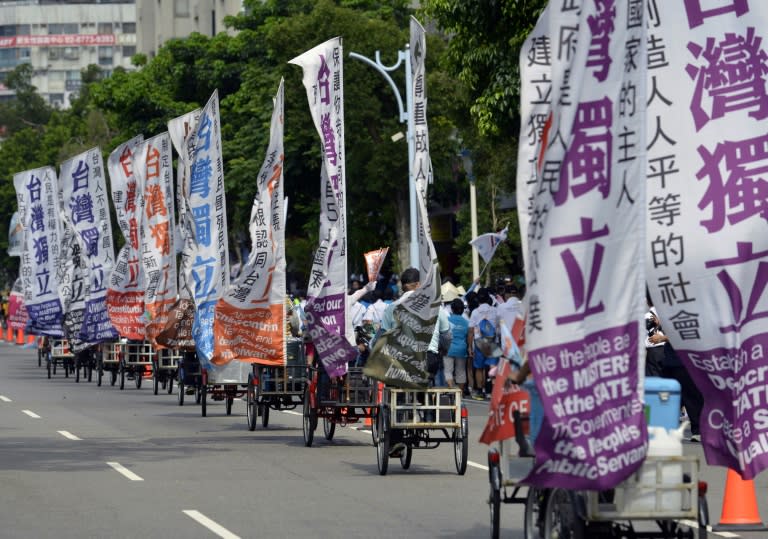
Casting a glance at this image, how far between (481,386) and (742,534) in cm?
1622

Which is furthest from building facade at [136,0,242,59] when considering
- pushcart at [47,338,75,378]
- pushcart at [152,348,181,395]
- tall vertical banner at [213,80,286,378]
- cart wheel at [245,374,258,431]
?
cart wheel at [245,374,258,431]

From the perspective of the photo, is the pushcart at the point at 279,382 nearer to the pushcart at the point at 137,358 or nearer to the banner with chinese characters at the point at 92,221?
the pushcart at the point at 137,358

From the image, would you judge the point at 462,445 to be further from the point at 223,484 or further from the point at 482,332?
the point at 482,332

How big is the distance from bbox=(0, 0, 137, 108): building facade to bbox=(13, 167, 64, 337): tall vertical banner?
439ft

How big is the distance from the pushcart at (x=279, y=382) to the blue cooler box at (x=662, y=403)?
10749 mm

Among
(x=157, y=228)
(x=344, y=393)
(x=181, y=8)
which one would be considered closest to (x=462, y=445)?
(x=344, y=393)

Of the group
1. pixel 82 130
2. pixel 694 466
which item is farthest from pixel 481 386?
→ pixel 82 130

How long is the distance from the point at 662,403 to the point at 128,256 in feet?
73.2

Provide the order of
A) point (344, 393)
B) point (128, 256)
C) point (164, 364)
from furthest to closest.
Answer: point (128, 256) < point (164, 364) < point (344, 393)

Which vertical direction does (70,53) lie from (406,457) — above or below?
above

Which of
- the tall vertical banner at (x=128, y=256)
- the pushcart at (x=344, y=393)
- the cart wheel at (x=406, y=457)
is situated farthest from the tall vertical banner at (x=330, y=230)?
the tall vertical banner at (x=128, y=256)

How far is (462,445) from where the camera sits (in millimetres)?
15250

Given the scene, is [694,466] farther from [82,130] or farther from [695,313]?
[82,130]

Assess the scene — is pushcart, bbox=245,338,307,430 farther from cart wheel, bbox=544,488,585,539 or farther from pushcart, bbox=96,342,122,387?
pushcart, bbox=96,342,122,387
